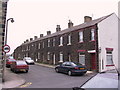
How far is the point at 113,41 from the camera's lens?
20.8 m

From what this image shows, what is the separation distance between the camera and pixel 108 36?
20.2 metres

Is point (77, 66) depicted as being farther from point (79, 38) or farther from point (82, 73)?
point (79, 38)

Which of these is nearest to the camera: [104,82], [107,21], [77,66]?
[104,82]

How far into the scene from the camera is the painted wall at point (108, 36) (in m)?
18.9

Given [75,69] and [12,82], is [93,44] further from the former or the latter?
[12,82]

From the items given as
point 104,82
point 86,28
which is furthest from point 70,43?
point 104,82

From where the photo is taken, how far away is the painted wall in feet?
62.1

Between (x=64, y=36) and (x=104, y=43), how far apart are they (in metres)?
8.43

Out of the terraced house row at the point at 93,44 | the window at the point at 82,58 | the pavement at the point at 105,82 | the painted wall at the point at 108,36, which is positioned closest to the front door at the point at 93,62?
the terraced house row at the point at 93,44

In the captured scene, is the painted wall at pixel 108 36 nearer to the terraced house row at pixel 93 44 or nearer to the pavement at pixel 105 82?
the terraced house row at pixel 93 44

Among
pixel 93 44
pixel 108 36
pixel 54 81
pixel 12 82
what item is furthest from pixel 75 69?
pixel 108 36

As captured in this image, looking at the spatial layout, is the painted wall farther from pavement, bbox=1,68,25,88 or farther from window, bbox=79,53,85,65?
pavement, bbox=1,68,25,88

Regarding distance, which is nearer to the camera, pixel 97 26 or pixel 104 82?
pixel 104 82

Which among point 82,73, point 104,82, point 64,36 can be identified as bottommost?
point 82,73
